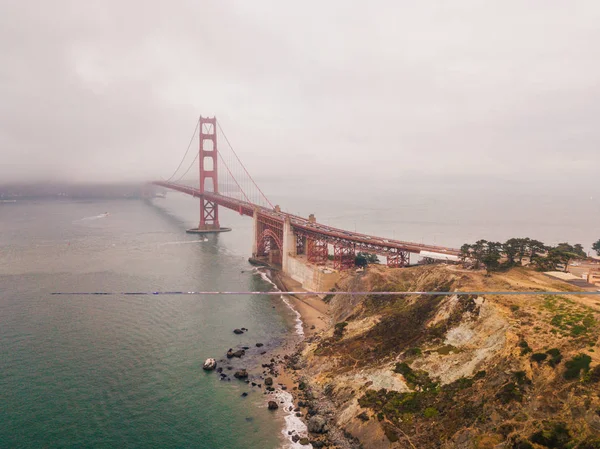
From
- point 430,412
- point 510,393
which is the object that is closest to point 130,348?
point 430,412

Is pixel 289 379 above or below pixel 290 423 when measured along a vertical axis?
above

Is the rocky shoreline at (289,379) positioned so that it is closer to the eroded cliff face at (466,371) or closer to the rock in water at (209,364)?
the rock in water at (209,364)

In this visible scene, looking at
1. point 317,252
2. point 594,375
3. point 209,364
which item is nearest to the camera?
point 594,375

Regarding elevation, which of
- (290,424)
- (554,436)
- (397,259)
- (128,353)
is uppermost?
(397,259)

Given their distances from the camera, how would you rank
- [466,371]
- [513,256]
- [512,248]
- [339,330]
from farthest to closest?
[513,256] < [512,248] < [339,330] < [466,371]

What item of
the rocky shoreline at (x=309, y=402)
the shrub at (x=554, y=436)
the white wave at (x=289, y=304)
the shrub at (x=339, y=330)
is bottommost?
the rocky shoreline at (x=309, y=402)

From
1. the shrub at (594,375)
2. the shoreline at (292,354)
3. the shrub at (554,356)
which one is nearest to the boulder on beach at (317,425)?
the shoreline at (292,354)

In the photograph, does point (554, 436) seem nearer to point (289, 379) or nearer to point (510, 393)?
point (510, 393)
